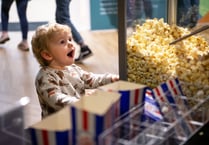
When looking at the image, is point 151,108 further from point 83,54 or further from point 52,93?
point 83,54

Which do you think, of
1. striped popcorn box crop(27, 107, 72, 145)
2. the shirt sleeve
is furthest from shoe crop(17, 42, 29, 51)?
striped popcorn box crop(27, 107, 72, 145)

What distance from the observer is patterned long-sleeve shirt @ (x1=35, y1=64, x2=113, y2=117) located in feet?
3.78

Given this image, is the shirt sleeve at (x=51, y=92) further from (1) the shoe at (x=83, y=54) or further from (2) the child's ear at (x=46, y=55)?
(1) the shoe at (x=83, y=54)

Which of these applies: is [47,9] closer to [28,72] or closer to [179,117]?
[28,72]

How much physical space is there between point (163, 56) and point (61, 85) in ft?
1.11

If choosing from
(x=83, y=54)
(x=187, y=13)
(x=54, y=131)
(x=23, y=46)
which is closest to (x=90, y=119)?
(x=54, y=131)

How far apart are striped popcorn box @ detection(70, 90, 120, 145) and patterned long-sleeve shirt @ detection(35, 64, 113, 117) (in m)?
0.39

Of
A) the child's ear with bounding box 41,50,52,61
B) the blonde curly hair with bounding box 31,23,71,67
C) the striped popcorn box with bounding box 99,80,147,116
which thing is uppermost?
the blonde curly hair with bounding box 31,23,71,67

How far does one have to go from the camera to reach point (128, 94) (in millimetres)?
824

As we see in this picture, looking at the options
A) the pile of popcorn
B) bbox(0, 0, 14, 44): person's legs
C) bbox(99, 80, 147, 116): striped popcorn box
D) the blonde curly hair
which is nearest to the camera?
bbox(99, 80, 147, 116): striped popcorn box

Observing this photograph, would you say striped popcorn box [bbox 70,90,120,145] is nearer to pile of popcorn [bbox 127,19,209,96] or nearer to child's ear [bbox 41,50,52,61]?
pile of popcorn [bbox 127,19,209,96]

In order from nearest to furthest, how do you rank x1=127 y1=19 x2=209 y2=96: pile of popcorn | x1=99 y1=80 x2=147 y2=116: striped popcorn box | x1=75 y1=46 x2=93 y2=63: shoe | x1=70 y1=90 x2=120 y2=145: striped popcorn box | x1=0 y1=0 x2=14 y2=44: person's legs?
x1=70 y1=90 x2=120 y2=145: striped popcorn box
x1=99 y1=80 x2=147 y2=116: striped popcorn box
x1=127 y1=19 x2=209 y2=96: pile of popcorn
x1=75 y1=46 x2=93 y2=63: shoe
x1=0 y1=0 x2=14 y2=44: person's legs

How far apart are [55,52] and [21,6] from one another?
2709 millimetres

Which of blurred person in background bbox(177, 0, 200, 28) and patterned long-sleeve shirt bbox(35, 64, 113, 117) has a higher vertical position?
blurred person in background bbox(177, 0, 200, 28)
